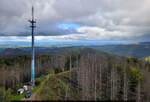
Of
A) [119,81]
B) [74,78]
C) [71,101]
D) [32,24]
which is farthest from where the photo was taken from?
[74,78]

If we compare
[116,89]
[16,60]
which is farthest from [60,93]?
[16,60]

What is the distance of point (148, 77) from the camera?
38844 mm

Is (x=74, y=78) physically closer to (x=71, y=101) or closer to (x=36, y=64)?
(x=71, y=101)

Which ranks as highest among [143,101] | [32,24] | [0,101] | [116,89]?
[32,24]

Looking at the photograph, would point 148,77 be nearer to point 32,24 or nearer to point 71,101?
point 71,101

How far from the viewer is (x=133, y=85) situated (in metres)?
38.6

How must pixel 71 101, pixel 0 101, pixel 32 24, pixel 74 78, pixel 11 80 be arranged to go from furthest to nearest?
pixel 11 80, pixel 74 78, pixel 32 24, pixel 71 101, pixel 0 101

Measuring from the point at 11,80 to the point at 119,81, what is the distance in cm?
4399

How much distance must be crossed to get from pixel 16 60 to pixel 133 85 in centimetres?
6859

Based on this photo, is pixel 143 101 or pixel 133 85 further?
pixel 133 85

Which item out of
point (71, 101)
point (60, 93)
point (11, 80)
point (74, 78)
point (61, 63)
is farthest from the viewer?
point (61, 63)

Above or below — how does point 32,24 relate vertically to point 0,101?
above

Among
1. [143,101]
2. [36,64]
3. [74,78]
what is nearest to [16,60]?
[36,64]

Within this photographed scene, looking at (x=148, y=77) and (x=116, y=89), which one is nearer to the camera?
(x=116, y=89)
